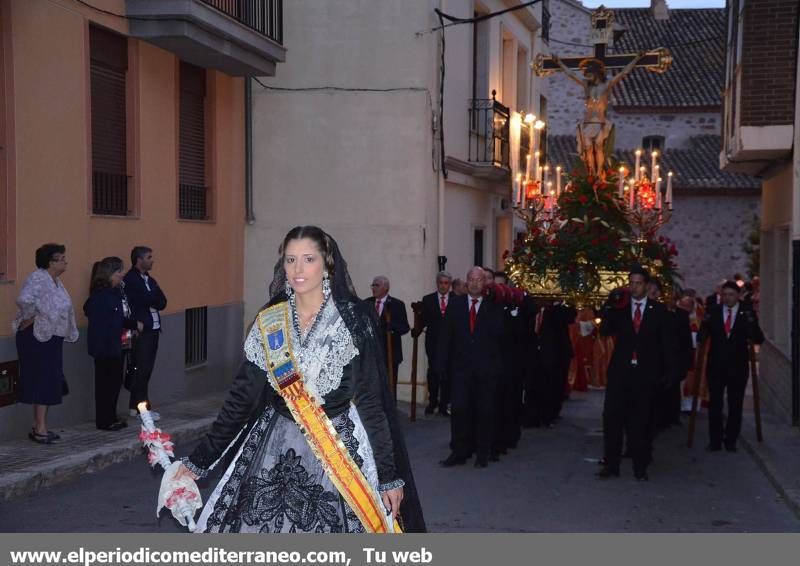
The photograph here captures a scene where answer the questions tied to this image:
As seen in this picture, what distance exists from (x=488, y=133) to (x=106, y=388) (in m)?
10.4

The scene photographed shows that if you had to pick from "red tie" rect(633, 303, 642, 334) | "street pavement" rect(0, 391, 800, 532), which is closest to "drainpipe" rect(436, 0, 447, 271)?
"street pavement" rect(0, 391, 800, 532)

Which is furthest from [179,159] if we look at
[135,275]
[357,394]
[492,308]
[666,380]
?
[357,394]

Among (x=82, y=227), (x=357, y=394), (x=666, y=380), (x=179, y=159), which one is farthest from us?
(x=179, y=159)

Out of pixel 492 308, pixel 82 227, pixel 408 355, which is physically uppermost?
pixel 82 227

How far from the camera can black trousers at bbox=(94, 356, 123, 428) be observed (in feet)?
36.3

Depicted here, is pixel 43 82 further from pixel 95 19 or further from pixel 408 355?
pixel 408 355

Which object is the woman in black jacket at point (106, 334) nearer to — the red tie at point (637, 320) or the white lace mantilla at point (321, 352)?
the red tie at point (637, 320)

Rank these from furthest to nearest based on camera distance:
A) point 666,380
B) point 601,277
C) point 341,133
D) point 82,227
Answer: point 341,133
point 601,277
point 82,227
point 666,380

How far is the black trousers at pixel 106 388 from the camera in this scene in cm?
1105

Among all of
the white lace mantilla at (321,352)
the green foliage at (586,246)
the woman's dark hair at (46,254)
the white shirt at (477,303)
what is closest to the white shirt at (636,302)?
the white shirt at (477,303)

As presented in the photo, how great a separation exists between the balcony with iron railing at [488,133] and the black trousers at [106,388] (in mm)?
9037

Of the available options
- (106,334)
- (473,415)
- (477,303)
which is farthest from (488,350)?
(106,334)

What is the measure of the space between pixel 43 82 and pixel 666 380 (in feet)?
20.6

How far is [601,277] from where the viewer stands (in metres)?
13.1
